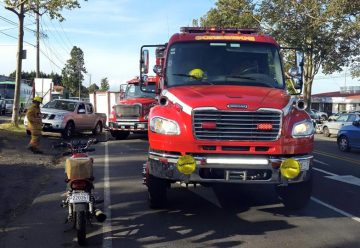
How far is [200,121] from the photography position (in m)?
7.03

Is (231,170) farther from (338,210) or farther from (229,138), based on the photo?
(338,210)

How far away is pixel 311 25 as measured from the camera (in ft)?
95.2

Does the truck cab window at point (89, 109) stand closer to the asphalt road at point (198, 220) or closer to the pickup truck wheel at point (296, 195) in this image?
the asphalt road at point (198, 220)

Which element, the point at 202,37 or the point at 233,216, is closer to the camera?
the point at 233,216

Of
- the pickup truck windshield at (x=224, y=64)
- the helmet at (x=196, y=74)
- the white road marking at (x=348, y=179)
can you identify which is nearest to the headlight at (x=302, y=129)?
the pickup truck windshield at (x=224, y=64)

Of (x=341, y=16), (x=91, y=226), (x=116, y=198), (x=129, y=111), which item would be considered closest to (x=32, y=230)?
(x=91, y=226)

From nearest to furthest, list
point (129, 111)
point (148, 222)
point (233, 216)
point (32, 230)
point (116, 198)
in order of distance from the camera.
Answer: point (32, 230)
point (148, 222)
point (233, 216)
point (116, 198)
point (129, 111)

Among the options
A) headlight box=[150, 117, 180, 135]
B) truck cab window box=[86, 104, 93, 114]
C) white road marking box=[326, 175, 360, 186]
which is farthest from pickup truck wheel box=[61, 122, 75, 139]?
headlight box=[150, 117, 180, 135]

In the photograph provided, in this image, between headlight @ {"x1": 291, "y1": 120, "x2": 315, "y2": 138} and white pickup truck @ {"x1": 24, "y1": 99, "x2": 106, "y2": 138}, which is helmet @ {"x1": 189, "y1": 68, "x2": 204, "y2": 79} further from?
white pickup truck @ {"x1": 24, "y1": 99, "x2": 106, "y2": 138}

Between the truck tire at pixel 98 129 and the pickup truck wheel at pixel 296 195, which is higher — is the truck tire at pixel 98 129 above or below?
above

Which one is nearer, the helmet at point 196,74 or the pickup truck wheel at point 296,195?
the pickup truck wheel at point 296,195

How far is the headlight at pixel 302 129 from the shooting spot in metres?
7.11

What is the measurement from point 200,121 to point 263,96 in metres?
1.09

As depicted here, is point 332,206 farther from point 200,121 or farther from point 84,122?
point 84,122
